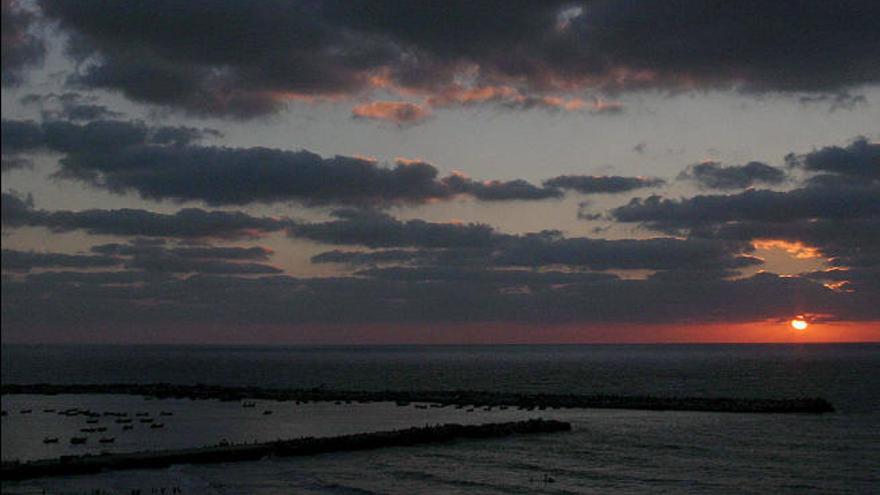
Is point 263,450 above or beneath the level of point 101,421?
above

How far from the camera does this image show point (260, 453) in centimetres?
5631

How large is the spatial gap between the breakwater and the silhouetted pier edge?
22.9 metres

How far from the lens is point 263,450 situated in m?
56.8

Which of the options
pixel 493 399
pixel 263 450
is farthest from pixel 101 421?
pixel 493 399

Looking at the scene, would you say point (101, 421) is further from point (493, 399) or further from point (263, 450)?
point (493, 399)

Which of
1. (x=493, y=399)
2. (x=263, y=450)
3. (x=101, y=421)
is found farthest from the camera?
(x=493, y=399)

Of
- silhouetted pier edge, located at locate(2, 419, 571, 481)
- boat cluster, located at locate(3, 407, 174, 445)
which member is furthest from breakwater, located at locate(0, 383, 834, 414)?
silhouetted pier edge, located at locate(2, 419, 571, 481)

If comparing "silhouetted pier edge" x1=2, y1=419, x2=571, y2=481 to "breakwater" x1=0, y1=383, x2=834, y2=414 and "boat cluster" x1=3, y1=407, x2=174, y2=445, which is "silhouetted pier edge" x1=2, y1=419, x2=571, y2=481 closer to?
"boat cluster" x1=3, y1=407, x2=174, y2=445

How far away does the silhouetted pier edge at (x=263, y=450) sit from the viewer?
160 ft

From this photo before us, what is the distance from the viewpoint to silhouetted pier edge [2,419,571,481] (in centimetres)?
4875

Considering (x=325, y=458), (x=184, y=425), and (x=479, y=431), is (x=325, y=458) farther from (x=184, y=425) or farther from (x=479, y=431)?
(x=184, y=425)

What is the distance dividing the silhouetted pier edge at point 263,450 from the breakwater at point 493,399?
75.1 feet

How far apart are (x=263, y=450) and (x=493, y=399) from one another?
167 ft

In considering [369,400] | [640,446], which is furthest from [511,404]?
[640,446]
